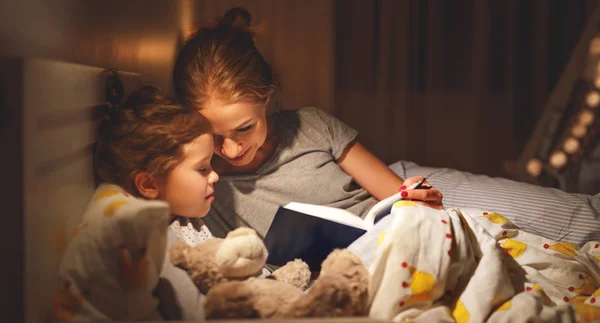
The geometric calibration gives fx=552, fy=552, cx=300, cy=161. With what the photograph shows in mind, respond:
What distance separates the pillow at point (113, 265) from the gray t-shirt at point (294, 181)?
21 cm

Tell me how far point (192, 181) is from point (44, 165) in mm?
225

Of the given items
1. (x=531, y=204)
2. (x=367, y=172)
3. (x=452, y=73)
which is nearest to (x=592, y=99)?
(x=452, y=73)

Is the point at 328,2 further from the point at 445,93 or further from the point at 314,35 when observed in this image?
the point at 445,93

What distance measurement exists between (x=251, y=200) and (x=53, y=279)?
394 millimetres

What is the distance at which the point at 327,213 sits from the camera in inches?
40.5

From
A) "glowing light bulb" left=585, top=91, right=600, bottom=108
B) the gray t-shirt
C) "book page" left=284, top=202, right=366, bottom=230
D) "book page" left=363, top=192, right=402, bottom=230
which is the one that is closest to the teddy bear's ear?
the gray t-shirt

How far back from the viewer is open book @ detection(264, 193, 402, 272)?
0.98 m

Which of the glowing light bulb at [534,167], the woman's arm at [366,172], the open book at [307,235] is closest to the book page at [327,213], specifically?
the open book at [307,235]

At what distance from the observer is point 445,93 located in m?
1.67

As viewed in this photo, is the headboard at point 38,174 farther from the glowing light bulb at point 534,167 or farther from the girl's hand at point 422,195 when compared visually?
the glowing light bulb at point 534,167

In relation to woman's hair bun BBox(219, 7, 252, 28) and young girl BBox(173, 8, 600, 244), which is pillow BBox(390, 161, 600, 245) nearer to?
young girl BBox(173, 8, 600, 244)

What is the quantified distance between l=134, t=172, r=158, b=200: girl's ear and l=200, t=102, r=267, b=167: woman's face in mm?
158

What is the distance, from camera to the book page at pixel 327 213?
101 centimetres

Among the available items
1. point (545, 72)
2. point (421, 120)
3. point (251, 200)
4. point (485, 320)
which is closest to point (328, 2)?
point (421, 120)
